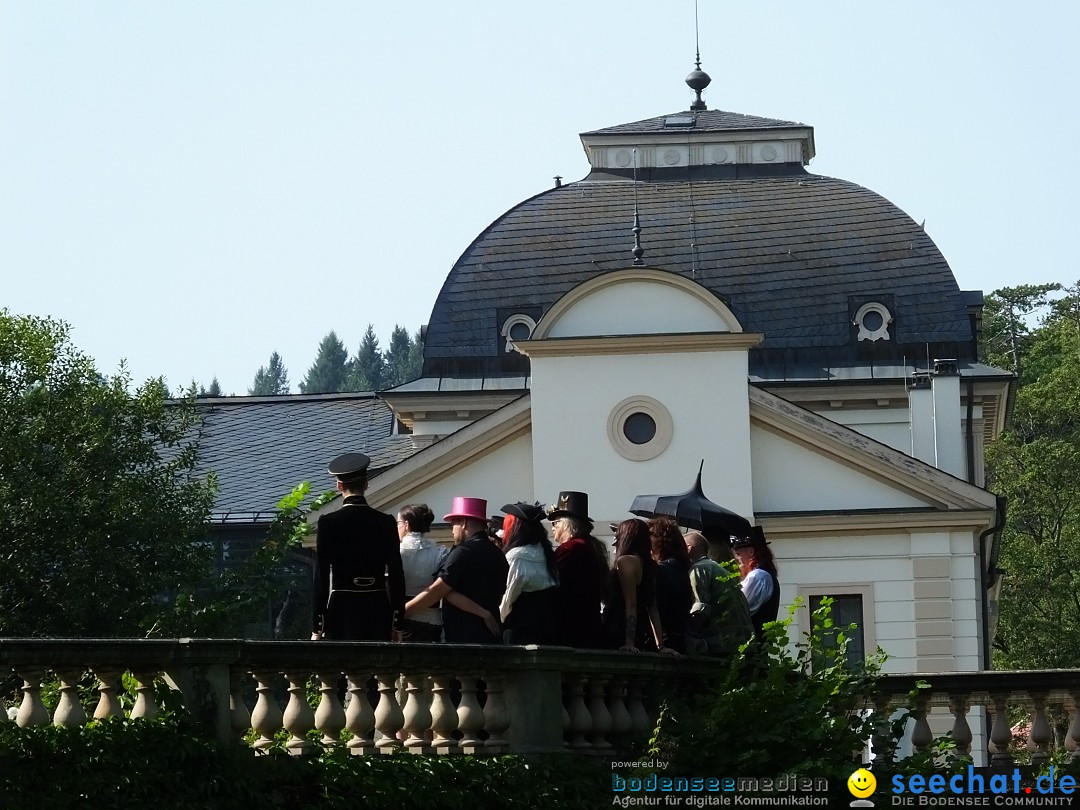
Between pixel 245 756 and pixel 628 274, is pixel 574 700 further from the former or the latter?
pixel 628 274

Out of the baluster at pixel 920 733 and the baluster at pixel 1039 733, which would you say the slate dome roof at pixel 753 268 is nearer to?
the baluster at pixel 1039 733

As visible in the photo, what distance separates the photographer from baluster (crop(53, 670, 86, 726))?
9.86 m

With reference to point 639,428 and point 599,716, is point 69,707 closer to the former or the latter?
point 599,716

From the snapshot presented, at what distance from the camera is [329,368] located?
580 ft

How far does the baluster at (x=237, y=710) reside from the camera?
10.6 metres

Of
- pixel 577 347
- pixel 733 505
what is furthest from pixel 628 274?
pixel 733 505

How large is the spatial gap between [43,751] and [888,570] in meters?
24.6

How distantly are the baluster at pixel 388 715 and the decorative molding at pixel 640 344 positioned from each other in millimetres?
21414

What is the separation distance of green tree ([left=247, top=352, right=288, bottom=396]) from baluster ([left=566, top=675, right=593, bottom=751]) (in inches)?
7060

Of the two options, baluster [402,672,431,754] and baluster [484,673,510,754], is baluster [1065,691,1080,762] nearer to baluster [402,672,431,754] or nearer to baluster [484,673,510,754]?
baluster [484,673,510,754]

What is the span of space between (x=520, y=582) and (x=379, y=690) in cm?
147

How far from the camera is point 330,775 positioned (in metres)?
10.8

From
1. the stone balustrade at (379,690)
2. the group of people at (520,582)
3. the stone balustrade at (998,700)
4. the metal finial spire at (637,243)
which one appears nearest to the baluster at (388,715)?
the stone balustrade at (379,690)

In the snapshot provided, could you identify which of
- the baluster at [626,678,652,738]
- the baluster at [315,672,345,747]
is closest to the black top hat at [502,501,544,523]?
the baluster at [626,678,652,738]
